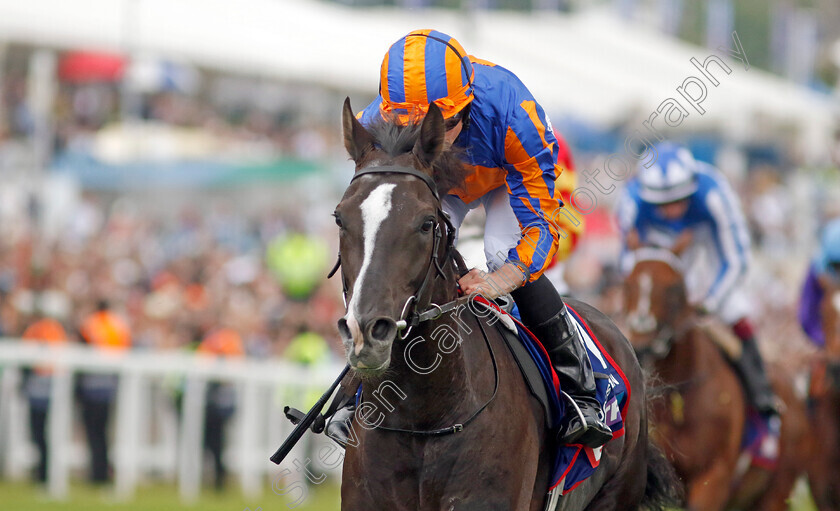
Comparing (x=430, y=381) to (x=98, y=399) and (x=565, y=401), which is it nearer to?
(x=565, y=401)

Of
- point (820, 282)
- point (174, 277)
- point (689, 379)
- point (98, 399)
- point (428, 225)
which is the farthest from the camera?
point (174, 277)

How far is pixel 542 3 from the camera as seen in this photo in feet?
67.1

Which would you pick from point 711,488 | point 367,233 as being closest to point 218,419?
point 711,488

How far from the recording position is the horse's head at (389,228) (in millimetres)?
3348

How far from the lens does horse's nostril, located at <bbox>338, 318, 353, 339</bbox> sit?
3307 millimetres

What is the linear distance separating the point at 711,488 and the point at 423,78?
14.1 ft

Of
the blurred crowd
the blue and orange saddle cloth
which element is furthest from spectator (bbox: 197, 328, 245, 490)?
the blue and orange saddle cloth

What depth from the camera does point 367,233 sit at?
11.5ft

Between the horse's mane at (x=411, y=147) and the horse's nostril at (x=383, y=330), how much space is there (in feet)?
2.23

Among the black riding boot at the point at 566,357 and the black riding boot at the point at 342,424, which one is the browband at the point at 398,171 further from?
the black riding boot at the point at 342,424

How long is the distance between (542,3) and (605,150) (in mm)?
3824

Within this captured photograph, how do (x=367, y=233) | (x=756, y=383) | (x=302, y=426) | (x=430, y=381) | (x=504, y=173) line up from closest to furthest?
(x=367, y=233) < (x=430, y=381) < (x=302, y=426) < (x=504, y=173) < (x=756, y=383)

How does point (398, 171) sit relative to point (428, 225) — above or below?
above

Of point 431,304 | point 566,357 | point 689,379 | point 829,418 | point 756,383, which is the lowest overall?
point 829,418
